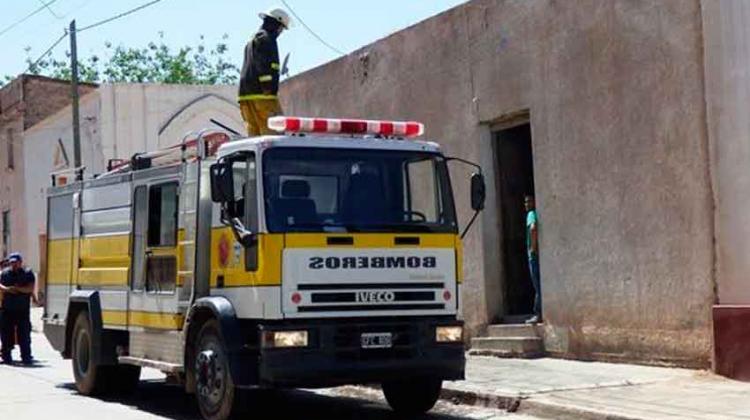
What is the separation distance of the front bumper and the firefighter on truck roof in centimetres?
260

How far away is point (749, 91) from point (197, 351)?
19.4 ft

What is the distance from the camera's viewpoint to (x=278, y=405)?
1229 cm

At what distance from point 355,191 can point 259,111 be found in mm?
1937

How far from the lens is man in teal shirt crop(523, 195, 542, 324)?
1463 cm

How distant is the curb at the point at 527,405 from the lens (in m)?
10.1

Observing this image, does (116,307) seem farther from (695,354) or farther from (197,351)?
(695,354)

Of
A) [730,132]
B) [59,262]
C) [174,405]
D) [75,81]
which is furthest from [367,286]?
[75,81]

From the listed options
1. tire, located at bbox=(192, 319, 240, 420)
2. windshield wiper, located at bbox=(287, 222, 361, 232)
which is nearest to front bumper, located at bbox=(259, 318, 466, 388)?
tire, located at bbox=(192, 319, 240, 420)

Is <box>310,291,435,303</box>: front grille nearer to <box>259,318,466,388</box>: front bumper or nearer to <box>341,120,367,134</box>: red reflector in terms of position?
<box>259,318,466,388</box>: front bumper

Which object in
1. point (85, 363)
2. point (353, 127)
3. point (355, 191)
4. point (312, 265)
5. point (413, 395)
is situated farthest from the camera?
point (85, 363)

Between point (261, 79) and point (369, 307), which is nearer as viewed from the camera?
point (369, 307)

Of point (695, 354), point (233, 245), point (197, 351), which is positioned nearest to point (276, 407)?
point (197, 351)

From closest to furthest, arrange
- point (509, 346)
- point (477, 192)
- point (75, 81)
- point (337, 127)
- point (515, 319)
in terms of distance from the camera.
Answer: point (337, 127) → point (477, 192) → point (509, 346) → point (515, 319) → point (75, 81)

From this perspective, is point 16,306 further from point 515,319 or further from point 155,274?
point 515,319
